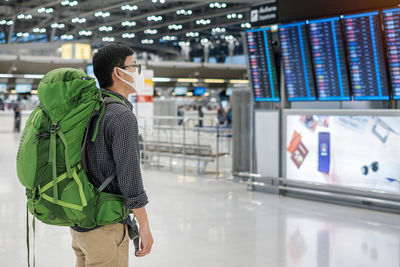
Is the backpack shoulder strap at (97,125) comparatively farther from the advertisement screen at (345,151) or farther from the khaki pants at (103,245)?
the advertisement screen at (345,151)

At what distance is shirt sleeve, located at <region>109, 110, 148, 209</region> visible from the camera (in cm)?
202

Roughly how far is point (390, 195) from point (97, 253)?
5.04 metres

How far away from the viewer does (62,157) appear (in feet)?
6.50

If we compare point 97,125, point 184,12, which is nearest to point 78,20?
point 184,12

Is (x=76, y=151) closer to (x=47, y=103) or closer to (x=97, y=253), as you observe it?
(x=47, y=103)

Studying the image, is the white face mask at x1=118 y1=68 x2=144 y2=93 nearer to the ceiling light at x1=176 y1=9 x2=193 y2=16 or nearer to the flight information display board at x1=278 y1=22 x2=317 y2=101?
the ceiling light at x1=176 y1=9 x2=193 y2=16

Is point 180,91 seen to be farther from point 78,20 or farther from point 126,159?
point 126,159

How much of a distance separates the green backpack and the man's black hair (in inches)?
7.7

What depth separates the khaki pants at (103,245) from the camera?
2105 millimetres

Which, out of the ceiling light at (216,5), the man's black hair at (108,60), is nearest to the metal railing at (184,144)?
the ceiling light at (216,5)

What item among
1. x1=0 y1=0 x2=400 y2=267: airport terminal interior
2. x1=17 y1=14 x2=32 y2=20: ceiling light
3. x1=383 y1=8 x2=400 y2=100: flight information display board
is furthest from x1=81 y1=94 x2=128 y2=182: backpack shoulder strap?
x1=383 y1=8 x2=400 y2=100: flight information display board

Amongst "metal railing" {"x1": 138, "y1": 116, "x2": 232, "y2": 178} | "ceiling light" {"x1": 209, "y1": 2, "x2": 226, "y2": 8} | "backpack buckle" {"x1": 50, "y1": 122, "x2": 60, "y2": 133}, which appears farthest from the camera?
"metal railing" {"x1": 138, "y1": 116, "x2": 232, "y2": 178}

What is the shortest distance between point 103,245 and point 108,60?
30.1 inches

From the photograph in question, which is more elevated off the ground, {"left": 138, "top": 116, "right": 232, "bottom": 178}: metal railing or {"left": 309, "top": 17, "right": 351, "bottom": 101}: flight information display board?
{"left": 309, "top": 17, "right": 351, "bottom": 101}: flight information display board
